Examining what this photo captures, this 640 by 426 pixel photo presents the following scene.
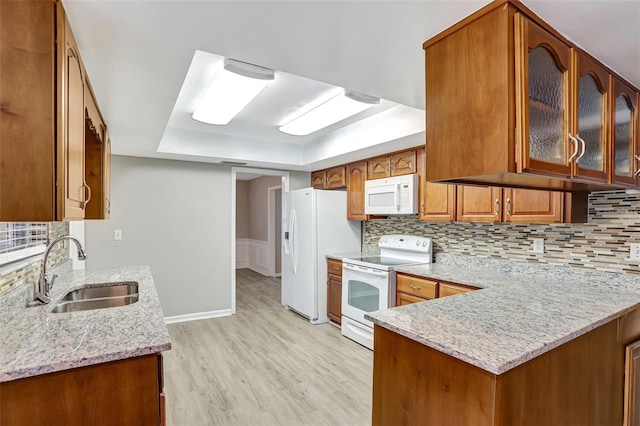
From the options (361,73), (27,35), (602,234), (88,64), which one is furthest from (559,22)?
(88,64)

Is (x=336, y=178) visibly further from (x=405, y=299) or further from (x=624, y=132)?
(x=624, y=132)

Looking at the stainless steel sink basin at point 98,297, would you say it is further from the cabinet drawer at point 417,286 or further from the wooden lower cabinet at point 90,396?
the cabinet drawer at point 417,286

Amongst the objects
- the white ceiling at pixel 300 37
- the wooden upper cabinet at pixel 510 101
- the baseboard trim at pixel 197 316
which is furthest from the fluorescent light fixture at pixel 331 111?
the baseboard trim at pixel 197 316

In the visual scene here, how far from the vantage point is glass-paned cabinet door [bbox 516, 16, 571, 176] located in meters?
1.09

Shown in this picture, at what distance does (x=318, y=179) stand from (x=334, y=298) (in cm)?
176

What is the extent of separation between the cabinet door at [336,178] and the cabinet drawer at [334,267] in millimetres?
1006

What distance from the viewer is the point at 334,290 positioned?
3.93 m

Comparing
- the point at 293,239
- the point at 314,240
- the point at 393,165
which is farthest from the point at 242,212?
the point at 393,165

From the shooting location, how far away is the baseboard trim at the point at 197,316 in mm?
3996

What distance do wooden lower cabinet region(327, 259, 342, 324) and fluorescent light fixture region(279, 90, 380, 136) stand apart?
62.6 inches

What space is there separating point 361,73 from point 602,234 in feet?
6.36

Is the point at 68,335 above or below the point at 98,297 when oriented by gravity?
above

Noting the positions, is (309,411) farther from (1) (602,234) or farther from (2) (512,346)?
(1) (602,234)

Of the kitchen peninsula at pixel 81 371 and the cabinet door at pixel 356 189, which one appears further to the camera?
the cabinet door at pixel 356 189
